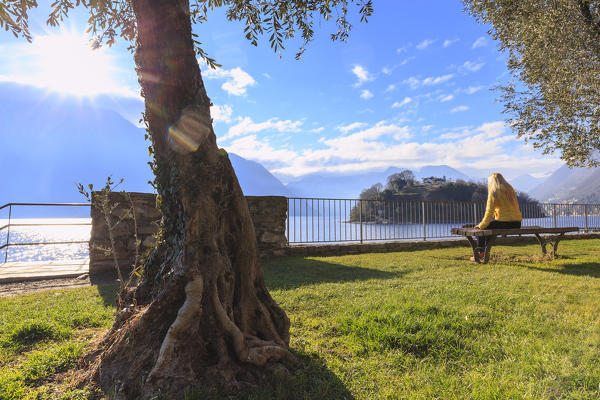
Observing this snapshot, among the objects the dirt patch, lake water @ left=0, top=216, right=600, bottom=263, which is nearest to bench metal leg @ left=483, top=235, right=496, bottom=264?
lake water @ left=0, top=216, right=600, bottom=263

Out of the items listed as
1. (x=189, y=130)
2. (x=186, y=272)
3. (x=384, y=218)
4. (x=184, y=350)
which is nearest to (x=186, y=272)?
(x=186, y=272)

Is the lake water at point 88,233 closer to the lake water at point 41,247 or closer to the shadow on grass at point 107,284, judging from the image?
the lake water at point 41,247

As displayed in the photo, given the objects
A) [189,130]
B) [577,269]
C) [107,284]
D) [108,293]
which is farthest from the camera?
[577,269]

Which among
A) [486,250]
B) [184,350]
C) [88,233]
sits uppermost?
[88,233]

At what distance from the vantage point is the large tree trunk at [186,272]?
1.81 m

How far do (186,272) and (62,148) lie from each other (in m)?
224

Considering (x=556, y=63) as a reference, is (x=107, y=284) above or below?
below

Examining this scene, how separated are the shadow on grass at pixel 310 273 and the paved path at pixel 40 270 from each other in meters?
3.99

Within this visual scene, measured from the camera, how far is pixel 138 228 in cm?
621

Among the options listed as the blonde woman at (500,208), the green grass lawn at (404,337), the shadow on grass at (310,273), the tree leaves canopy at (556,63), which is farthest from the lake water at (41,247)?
the tree leaves canopy at (556,63)

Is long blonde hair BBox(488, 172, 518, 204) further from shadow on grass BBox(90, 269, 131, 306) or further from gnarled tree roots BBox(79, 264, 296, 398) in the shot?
shadow on grass BBox(90, 269, 131, 306)

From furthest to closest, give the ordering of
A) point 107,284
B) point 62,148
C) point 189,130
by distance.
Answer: point 62,148 → point 107,284 → point 189,130

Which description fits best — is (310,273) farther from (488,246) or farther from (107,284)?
(488,246)

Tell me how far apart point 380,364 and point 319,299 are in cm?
167
